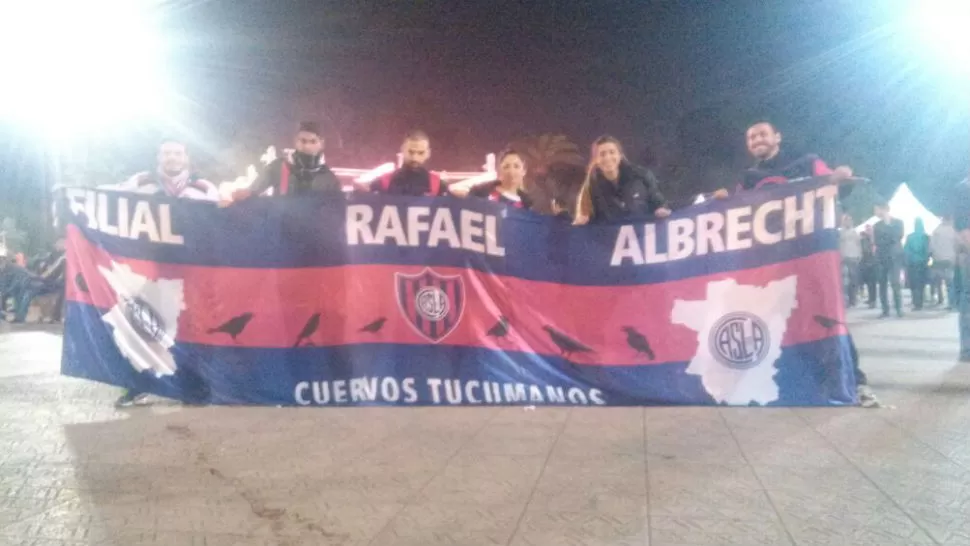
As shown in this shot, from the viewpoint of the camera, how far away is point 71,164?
45.2ft

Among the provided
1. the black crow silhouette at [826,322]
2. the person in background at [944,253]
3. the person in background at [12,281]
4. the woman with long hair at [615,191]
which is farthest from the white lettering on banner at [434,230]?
the person in background at [12,281]

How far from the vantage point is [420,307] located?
22.6 ft

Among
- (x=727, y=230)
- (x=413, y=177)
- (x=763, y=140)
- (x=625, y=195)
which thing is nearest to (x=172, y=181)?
(x=413, y=177)

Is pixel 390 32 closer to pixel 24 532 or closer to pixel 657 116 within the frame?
pixel 657 116

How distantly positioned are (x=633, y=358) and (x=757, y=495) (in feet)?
7.71

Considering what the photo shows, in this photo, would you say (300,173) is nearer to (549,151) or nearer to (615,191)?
(615,191)

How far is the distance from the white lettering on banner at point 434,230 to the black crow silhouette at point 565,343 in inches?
29.4

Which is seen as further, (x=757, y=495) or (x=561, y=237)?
(x=561, y=237)

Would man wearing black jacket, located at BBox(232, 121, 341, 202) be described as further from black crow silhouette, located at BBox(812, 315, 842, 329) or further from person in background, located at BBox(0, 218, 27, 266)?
person in background, located at BBox(0, 218, 27, 266)

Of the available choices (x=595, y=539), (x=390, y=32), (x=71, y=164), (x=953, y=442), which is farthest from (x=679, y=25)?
(x=595, y=539)

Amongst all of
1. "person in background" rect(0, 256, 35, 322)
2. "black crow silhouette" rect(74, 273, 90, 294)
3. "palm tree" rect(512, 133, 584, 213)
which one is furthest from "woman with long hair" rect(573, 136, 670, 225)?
"palm tree" rect(512, 133, 584, 213)

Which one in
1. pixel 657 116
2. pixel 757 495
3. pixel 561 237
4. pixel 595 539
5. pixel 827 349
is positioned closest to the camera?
pixel 595 539

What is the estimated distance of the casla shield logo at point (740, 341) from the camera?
6.55 meters

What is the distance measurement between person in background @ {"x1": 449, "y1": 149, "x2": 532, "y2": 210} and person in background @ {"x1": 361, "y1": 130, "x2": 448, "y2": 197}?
0.18 m
